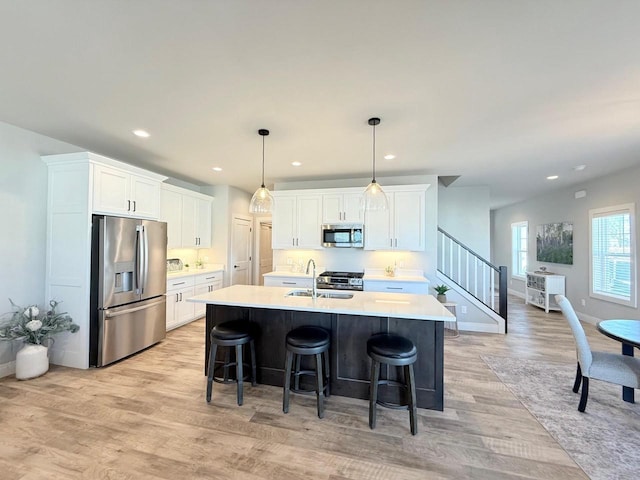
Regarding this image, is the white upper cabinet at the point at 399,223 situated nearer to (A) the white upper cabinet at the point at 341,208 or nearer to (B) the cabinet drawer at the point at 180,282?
(A) the white upper cabinet at the point at 341,208

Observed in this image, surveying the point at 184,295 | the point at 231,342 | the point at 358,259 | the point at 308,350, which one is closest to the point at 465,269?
the point at 358,259

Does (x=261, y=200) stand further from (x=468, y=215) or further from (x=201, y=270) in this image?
(x=468, y=215)

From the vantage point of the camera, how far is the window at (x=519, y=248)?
26.3 ft

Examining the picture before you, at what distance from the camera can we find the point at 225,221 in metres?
5.80

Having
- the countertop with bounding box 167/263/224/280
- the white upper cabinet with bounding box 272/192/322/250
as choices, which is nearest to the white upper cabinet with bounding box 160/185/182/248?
the countertop with bounding box 167/263/224/280

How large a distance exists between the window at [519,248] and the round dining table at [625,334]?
6.18 meters

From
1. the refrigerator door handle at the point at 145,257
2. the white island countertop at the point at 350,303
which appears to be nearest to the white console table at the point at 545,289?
the white island countertop at the point at 350,303

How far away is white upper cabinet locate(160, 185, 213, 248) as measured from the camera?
15.3 ft

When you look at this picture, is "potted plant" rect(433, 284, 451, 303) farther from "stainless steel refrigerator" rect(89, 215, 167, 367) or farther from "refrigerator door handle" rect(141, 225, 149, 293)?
"refrigerator door handle" rect(141, 225, 149, 293)

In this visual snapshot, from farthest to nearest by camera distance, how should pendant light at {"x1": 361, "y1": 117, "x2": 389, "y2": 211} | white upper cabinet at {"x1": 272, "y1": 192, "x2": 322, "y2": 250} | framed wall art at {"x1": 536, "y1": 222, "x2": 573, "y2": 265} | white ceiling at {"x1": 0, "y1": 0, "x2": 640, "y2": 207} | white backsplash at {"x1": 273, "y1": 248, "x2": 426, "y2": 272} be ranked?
framed wall art at {"x1": 536, "y1": 222, "x2": 573, "y2": 265}
white upper cabinet at {"x1": 272, "y1": 192, "x2": 322, "y2": 250}
white backsplash at {"x1": 273, "y1": 248, "x2": 426, "y2": 272}
pendant light at {"x1": 361, "y1": 117, "x2": 389, "y2": 211}
white ceiling at {"x1": 0, "y1": 0, "x2": 640, "y2": 207}

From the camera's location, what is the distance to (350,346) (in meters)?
2.66

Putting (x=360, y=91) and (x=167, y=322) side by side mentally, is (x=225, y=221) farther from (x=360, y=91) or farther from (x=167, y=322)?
(x=360, y=91)

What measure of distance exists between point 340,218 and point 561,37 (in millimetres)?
3506

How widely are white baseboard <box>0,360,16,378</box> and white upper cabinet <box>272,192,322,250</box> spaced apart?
3.58 meters
